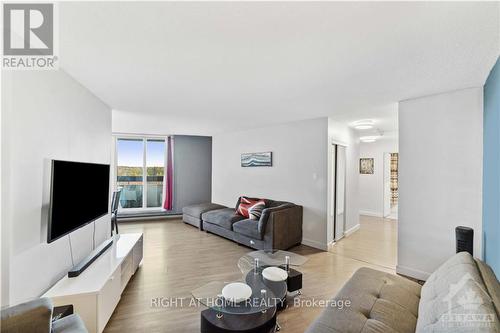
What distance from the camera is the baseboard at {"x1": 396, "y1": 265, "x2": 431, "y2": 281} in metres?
3.09

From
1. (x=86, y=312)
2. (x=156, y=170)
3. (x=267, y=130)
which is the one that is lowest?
(x=86, y=312)

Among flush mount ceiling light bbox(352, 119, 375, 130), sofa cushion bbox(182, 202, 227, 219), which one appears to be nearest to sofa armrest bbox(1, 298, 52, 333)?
sofa cushion bbox(182, 202, 227, 219)

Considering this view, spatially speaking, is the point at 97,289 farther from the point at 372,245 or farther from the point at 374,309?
the point at 372,245

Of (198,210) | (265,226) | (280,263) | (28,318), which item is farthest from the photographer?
(198,210)

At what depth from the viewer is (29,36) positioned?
177 centimetres

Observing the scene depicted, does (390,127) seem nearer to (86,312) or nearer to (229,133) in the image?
(229,133)

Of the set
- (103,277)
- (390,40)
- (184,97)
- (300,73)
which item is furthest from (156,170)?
(390,40)

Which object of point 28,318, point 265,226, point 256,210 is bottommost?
point 265,226

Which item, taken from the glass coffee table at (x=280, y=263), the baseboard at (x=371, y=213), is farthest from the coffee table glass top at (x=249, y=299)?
the baseboard at (x=371, y=213)

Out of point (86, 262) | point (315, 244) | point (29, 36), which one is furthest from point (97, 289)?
point (315, 244)

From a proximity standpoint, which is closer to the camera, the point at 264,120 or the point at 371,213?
the point at 264,120

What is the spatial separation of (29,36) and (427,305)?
3.31 metres

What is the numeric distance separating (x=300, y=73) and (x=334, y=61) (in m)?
0.37

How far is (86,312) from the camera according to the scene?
1962 millimetres
